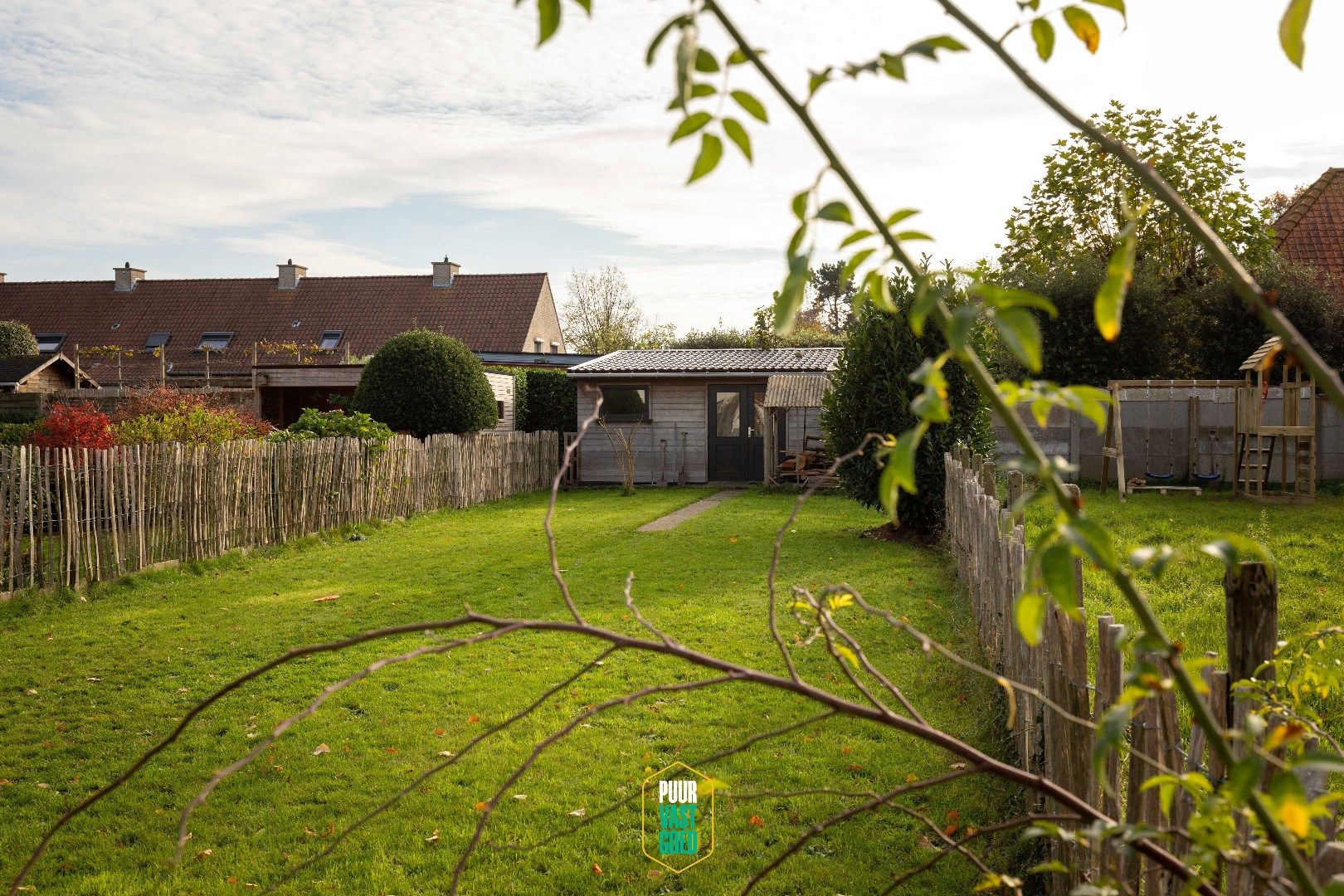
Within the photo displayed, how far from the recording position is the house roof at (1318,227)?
24406mm

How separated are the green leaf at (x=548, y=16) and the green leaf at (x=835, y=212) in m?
0.27

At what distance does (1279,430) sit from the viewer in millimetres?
15609

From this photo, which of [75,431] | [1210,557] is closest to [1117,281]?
[1210,557]

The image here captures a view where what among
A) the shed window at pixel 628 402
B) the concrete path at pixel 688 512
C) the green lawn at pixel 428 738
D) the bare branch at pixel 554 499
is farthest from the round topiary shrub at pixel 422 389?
the bare branch at pixel 554 499

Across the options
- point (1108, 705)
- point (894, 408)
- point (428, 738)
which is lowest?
point (428, 738)

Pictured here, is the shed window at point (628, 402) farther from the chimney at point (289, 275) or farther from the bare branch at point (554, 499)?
the bare branch at point (554, 499)

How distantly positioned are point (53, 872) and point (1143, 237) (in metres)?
24.8

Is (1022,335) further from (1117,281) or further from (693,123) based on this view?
(693,123)

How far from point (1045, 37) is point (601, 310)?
5391cm

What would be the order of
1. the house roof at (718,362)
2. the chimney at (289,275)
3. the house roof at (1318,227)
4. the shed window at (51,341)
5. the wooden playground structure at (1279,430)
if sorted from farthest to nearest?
the chimney at (289,275), the shed window at (51,341), the house roof at (1318,227), the house roof at (718,362), the wooden playground structure at (1279,430)

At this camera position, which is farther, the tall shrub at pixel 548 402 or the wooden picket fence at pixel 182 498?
the tall shrub at pixel 548 402

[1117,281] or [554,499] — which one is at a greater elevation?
[1117,281]

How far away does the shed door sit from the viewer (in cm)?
2428

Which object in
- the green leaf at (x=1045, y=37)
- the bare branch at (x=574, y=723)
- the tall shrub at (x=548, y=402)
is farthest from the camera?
the tall shrub at (x=548, y=402)
